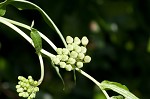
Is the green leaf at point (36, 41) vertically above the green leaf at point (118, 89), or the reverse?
the green leaf at point (36, 41)

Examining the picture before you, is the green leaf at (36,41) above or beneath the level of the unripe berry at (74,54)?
above

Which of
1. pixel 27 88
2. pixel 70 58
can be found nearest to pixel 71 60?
pixel 70 58

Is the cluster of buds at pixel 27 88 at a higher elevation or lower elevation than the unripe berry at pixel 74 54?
lower

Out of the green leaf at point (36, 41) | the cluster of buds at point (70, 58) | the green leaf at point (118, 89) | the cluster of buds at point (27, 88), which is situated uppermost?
the green leaf at point (36, 41)

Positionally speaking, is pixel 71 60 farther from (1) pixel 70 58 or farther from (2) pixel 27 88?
(2) pixel 27 88

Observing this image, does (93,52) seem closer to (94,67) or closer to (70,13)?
(94,67)

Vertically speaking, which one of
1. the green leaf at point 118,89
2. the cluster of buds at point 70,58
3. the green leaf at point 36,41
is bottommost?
the green leaf at point 118,89

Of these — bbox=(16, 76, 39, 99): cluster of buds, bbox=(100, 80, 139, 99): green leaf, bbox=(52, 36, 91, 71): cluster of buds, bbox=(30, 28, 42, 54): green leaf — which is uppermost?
bbox=(30, 28, 42, 54): green leaf

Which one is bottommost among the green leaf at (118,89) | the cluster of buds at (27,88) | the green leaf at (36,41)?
the cluster of buds at (27,88)

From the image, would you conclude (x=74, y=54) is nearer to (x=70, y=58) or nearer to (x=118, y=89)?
(x=70, y=58)

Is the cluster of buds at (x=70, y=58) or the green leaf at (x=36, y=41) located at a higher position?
the green leaf at (x=36, y=41)

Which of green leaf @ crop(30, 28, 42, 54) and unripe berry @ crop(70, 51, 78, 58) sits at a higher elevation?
green leaf @ crop(30, 28, 42, 54)
